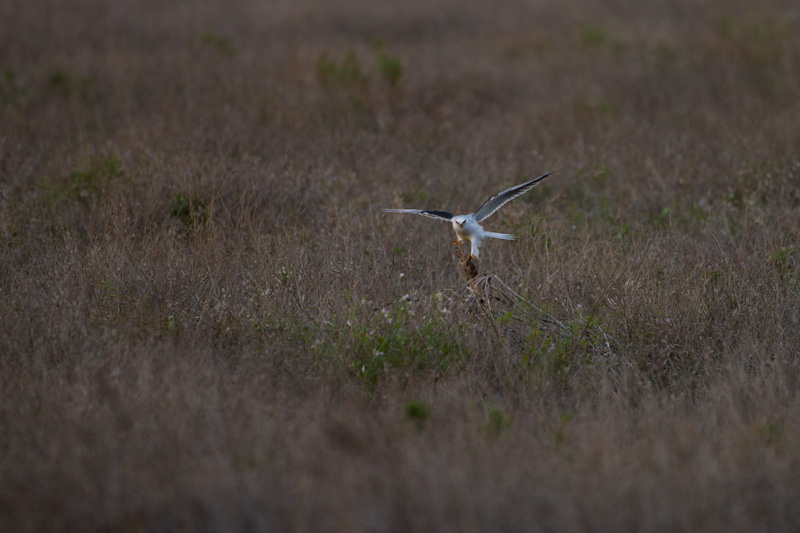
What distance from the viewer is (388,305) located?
479 centimetres

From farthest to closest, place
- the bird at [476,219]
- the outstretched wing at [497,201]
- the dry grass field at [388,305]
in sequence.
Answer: the outstretched wing at [497,201] → the bird at [476,219] → the dry grass field at [388,305]

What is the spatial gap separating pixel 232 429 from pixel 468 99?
7723mm

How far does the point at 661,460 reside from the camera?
3.03 metres

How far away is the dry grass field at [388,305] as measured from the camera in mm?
2873

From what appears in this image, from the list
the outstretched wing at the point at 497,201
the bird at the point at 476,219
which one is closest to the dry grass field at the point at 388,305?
the bird at the point at 476,219

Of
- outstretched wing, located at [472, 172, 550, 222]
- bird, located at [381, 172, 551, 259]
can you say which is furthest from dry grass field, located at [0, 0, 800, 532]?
outstretched wing, located at [472, 172, 550, 222]

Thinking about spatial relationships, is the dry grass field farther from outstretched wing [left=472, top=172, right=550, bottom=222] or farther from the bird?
outstretched wing [left=472, top=172, right=550, bottom=222]

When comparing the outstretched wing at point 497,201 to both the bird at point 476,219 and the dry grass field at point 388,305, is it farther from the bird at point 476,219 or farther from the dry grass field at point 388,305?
the dry grass field at point 388,305

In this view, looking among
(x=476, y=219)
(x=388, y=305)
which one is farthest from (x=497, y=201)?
(x=388, y=305)

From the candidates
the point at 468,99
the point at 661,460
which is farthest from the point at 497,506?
the point at 468,99

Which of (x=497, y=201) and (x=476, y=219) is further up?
(x=497, y=201)

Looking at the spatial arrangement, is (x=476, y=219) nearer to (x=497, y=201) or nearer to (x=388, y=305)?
(x=497, y=201)

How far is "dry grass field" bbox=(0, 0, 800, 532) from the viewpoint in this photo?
2.87 m

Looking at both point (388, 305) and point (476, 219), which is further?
point (388, 305)
